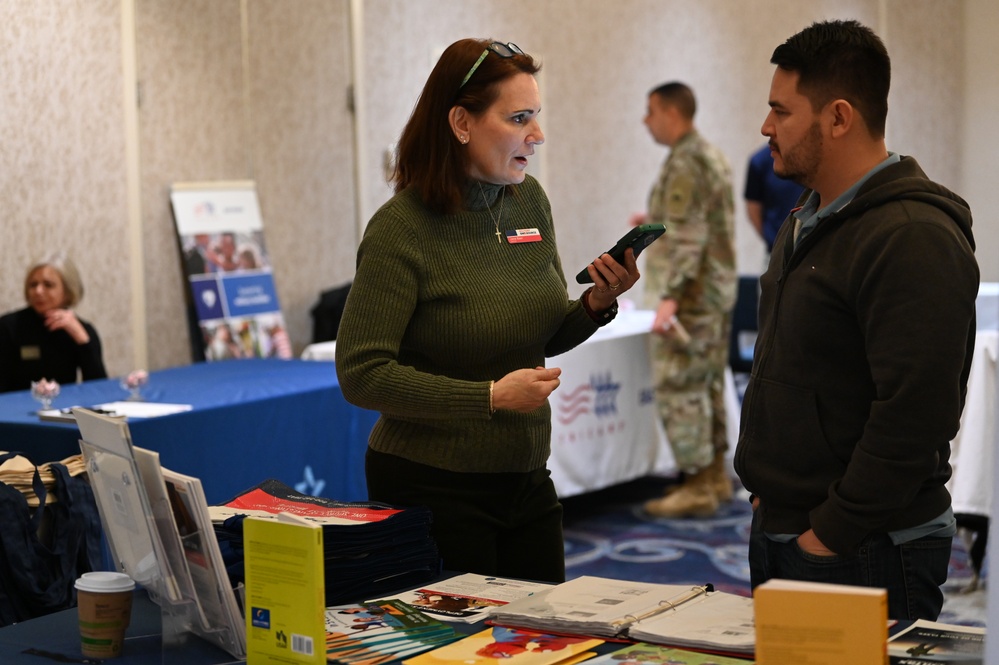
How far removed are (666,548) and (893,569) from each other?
9.91 ft

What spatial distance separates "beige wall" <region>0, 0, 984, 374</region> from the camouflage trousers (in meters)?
1.61

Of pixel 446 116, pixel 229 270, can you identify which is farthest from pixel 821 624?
pixel 229 270

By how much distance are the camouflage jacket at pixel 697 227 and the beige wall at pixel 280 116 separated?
61.5 inches

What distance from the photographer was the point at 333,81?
5.83 meters

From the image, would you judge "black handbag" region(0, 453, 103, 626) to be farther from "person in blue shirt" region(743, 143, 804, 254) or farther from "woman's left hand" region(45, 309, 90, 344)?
"person in blue shirt" region(743, 143, 804, 254)

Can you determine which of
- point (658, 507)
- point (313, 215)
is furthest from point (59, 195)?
point (658, 507)

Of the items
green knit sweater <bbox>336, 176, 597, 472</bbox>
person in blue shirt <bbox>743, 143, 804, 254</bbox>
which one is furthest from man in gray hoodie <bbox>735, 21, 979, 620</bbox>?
person in blue shirt <bbox>743, 143, 804, 254</bbox>

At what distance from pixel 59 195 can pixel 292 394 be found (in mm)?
1666

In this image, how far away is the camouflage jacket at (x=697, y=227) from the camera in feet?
16.7

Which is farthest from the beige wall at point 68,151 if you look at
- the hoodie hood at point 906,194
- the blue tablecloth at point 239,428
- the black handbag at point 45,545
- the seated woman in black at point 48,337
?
the hoodie hood at point 906,194

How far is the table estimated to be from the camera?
16.3ft

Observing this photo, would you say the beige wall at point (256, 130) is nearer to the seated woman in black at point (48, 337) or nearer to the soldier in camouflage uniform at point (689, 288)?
the seated woman in black at point (48, 337)

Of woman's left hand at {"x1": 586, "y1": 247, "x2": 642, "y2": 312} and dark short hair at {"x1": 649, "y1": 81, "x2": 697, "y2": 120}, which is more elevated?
dark short hair at {"x1": 649, "y1": 81, "x2": 697, "y2": 120}

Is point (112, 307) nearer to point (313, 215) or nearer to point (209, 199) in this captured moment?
point (209, 199)
